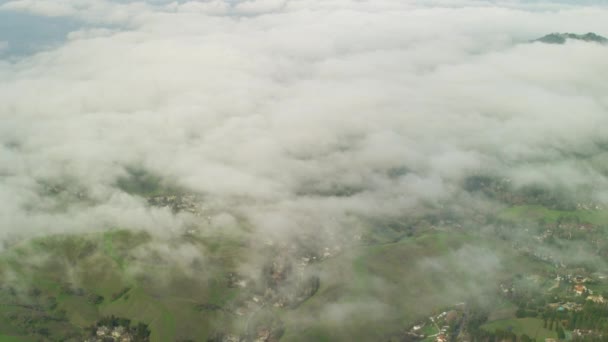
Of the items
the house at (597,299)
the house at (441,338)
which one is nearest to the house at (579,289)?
the house at (597,299)

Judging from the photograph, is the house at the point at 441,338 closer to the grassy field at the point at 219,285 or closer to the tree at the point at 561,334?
the grassy field at the point at 219,285

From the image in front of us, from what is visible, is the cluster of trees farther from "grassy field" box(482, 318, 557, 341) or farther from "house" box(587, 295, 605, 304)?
"house" box(587, 295, 605, 304)

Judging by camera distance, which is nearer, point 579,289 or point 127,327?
point 127,327

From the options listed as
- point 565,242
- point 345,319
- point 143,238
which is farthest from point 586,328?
point 143,238

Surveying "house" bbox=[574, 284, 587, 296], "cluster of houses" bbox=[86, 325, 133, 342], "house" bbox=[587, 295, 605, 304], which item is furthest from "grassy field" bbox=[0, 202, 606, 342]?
"house" bbox=[587, 295, 605, 304]

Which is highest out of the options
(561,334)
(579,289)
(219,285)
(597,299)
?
(561,334)

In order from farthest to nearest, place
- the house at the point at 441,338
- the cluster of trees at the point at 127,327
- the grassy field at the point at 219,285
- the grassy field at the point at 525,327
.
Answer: the grassy field at the point at 219,285 → the cluster of trees at the point at 127,327 → the house at the point at 441,338 → the grassy field at the point at 525,327

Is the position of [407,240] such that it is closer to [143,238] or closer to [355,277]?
[355,277]

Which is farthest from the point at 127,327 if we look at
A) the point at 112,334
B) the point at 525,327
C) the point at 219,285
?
the point at 525,327

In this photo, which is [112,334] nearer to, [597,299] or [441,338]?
[441,338]

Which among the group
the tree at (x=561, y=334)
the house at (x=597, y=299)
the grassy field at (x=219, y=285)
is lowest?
the grassy field at (x=219, y=285)
